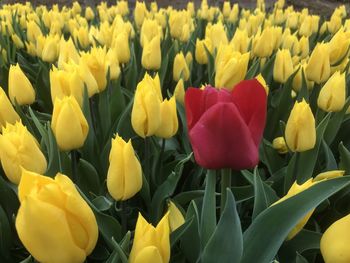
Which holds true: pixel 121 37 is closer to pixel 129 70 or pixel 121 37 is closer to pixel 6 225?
pixel 129 70

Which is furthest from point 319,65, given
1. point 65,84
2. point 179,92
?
point 65,84

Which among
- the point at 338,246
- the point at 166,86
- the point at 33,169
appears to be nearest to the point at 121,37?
the point at 166,86

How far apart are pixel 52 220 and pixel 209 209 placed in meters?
0.30

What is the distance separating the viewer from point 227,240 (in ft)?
2.29

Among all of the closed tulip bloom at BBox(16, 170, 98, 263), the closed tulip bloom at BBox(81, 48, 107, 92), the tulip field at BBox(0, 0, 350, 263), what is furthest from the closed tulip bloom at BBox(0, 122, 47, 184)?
the closed tulip bloom at BBox(81, 48, 107, 92)

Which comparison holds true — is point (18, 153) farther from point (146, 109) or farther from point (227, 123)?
point (227, 123)

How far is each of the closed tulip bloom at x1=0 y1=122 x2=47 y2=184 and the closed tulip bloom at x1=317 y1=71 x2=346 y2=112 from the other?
73 cm

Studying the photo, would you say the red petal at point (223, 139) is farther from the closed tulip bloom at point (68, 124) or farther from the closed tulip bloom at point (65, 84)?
the closed tulip bloom at point (65, 84)

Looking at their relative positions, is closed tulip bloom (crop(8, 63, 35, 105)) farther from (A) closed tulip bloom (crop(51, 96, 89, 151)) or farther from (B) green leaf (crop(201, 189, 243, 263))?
(B) green leaf (crop(201, 189, 243, 263))

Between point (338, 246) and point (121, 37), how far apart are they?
105cm

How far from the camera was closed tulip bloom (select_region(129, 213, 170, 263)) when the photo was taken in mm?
614

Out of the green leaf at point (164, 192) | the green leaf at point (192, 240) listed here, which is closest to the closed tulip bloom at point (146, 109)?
the green leaf at point (164, 192)

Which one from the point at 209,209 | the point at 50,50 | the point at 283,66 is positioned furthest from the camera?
the point at 50,50

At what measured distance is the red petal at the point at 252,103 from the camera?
Result: 2.27 ft
